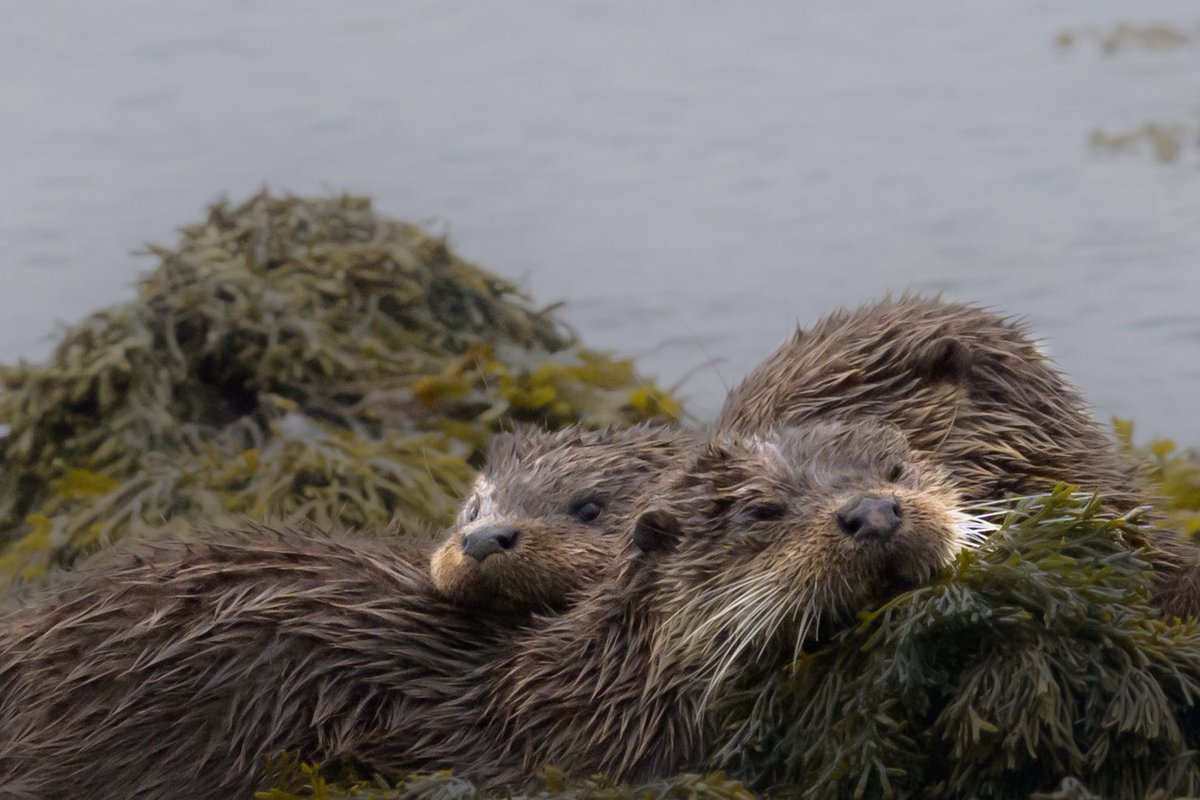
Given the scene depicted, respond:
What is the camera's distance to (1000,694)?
3.10m

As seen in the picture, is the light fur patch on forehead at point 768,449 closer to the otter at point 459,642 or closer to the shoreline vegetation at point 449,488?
the otter at point 459,642

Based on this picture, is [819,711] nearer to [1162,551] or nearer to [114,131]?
[1162,551]

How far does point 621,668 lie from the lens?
12.1 ft

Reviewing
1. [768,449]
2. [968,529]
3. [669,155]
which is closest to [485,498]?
[768,449]

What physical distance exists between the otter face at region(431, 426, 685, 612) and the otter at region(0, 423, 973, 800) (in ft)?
0.32

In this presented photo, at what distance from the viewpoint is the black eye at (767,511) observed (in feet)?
11.6

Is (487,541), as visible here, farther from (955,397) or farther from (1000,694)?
(1000,694)

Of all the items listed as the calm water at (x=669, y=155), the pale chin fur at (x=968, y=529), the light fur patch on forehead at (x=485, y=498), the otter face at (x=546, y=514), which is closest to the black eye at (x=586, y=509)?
the otter face at (x=546, y=514)

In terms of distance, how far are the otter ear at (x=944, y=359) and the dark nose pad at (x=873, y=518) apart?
85cm

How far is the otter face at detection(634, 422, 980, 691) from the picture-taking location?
3342mm

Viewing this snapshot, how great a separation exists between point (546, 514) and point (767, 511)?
0.79 m

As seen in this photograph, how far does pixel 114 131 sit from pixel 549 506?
1004 centimetres

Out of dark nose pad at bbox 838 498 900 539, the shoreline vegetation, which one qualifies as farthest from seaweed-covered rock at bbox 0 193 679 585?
dark nose pad at bbox 838 498 900 539

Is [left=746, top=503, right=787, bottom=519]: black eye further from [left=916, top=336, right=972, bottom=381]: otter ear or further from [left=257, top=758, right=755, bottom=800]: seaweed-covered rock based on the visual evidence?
[left=916, top=336, right=972, bottom=381]: otter ear
